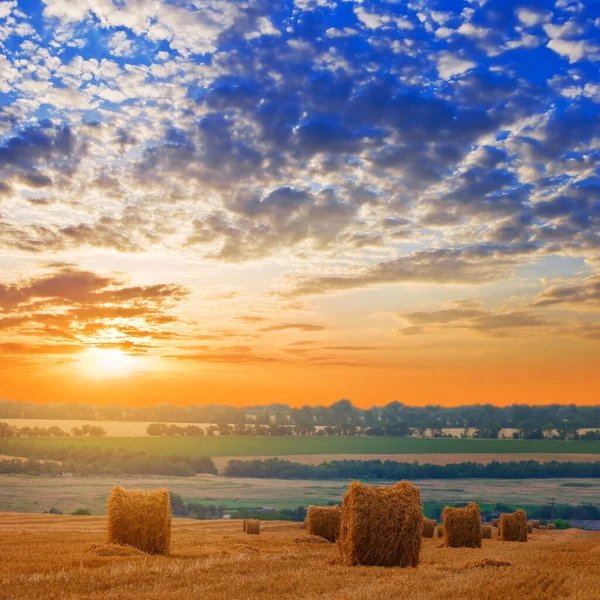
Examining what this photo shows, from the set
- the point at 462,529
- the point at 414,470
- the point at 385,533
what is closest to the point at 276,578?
the point at 385,533

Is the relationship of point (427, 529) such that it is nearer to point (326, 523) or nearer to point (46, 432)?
point (326, 523)

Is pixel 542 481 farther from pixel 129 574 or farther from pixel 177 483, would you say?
pixel 129 574

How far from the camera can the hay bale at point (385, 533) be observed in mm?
19047

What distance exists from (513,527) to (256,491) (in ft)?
237

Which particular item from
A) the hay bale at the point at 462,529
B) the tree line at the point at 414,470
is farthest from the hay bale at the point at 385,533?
the tree line at the point at 414,470

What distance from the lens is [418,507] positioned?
1958 cm

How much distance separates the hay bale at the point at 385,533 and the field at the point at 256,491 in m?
63.7

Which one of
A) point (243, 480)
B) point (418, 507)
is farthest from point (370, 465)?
point (418, 507)

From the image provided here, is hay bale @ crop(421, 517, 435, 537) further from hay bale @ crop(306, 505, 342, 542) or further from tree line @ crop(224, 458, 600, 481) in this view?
tree line @ crop(224, 458, 600, 481)

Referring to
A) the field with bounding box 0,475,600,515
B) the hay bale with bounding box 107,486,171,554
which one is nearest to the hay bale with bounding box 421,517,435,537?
the hay bale with bounding box 107,486,171,554

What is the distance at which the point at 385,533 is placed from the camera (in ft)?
62.8

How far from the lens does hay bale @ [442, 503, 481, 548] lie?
31.4 meters

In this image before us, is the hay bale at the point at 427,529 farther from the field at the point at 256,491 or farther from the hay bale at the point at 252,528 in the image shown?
the field at the point at 256,491

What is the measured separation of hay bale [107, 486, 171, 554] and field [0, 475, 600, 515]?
186ft
